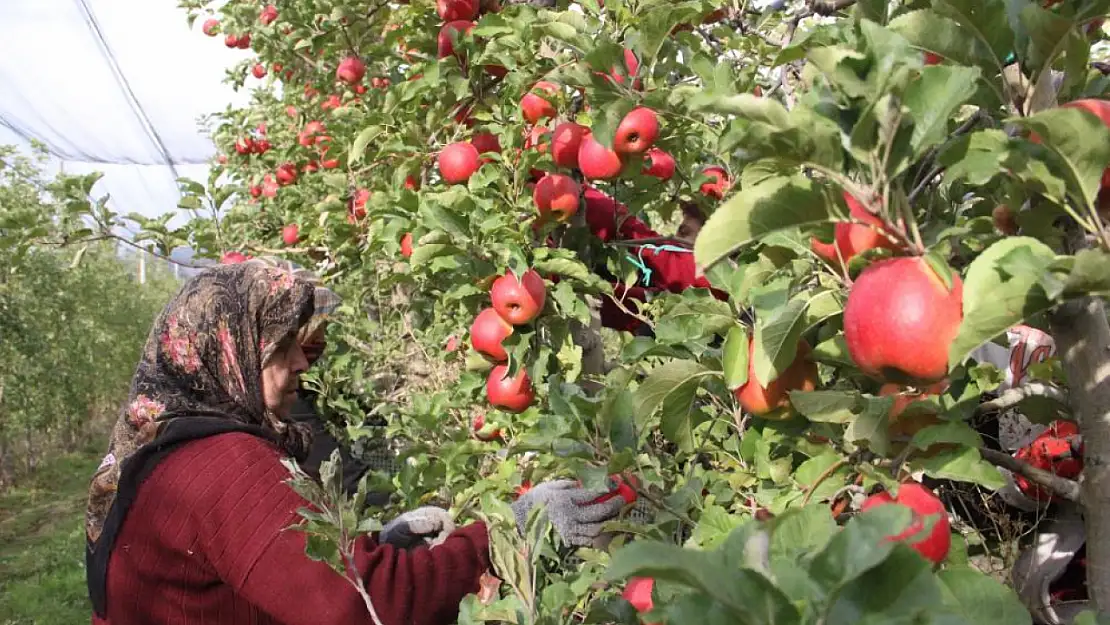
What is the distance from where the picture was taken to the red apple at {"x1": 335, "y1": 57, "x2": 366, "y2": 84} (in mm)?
3084

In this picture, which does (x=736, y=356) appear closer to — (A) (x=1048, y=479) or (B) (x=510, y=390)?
(A) (x=1048, y=479)

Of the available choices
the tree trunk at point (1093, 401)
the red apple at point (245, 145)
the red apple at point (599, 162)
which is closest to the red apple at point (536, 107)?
the red apple at point (599, 162)

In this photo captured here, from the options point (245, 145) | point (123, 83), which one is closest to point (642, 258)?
point (245, 145)

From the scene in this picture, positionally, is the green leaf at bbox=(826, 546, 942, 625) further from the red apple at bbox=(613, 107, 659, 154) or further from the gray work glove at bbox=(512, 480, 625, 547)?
the red apple at bbox=(613, 107, 659, 154)

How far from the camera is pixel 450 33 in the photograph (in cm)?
180

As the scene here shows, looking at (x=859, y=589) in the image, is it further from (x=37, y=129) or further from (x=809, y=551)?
(x=37, y=129)

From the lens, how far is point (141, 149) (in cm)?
1214

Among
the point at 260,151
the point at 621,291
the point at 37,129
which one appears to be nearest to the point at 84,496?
the point at 260,151

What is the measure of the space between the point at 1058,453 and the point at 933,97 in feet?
2.85

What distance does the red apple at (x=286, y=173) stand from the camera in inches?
162

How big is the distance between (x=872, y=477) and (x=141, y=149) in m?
13.4

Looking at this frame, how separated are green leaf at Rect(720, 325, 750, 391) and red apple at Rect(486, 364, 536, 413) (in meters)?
0.85

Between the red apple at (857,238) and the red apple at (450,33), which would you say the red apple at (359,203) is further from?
the red apple at (857,238)

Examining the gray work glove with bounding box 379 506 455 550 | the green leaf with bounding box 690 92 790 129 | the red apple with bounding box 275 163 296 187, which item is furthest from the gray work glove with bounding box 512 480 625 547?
the red apple with bounding box 275 163 296 187
